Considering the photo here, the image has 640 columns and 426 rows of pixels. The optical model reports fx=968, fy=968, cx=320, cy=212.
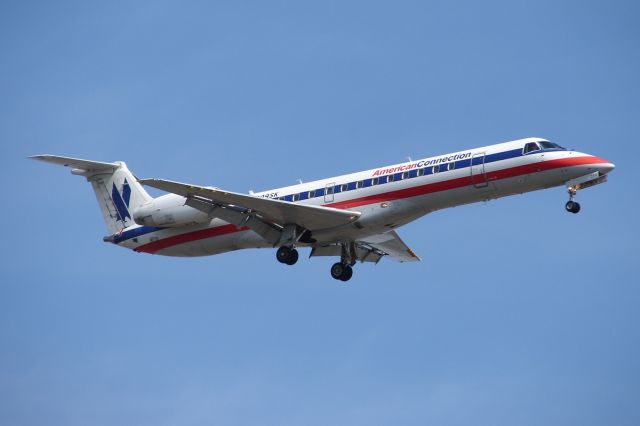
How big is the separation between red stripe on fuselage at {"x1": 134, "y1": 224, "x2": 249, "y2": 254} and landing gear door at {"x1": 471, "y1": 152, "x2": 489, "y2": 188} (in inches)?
306

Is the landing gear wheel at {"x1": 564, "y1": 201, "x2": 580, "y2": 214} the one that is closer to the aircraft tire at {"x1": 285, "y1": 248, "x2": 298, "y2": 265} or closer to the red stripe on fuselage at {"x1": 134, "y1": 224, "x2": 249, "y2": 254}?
the aircraft tire at {"x1": 285, "y1": 248, "x2": 298, "y2": 265}

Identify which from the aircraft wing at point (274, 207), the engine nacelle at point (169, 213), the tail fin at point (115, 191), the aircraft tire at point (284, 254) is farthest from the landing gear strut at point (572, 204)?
the tail fin at point (115, 191)

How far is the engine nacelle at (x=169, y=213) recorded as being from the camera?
104 feet

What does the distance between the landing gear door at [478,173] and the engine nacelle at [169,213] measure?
872 centimetres

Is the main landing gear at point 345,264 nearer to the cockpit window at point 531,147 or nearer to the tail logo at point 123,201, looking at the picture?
the cockpit window at point 531,147

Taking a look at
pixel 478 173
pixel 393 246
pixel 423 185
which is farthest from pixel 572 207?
pixel 393 246

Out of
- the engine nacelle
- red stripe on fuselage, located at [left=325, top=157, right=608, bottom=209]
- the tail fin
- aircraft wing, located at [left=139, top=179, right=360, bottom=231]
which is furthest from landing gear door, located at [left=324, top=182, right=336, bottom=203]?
the tail fin

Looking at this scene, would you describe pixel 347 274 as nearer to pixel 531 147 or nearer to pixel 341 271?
pixel 341 271

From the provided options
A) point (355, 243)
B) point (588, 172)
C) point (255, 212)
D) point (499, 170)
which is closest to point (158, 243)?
point (255, 212)

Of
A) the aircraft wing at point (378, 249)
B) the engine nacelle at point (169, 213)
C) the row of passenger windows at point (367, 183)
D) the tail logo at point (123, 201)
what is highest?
the tail logo at point (123, 201)

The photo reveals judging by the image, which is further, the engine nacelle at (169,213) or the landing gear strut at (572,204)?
the engine nacelle at (169,213)

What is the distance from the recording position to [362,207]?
98.7ft

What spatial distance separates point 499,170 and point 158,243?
1211cm

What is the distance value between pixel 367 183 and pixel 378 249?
4918mm
